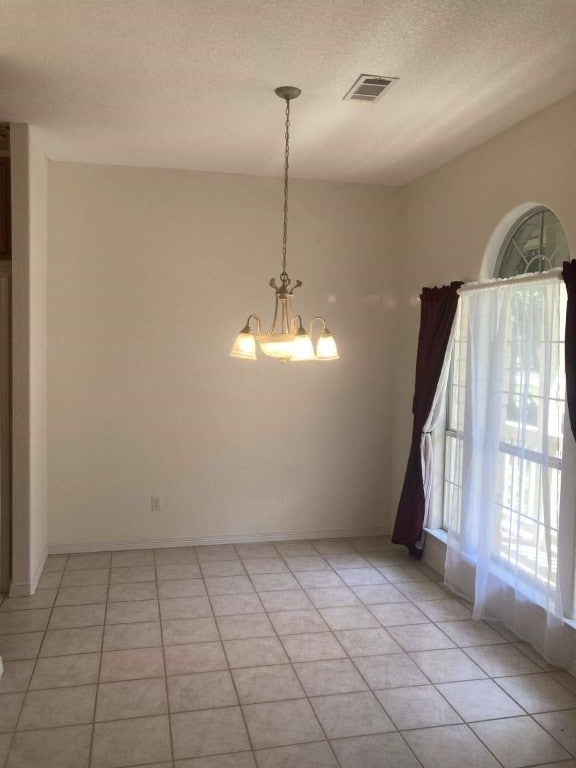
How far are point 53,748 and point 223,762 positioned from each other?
0.72 metres

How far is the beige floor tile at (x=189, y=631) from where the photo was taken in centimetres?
365

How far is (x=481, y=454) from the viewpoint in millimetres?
4094

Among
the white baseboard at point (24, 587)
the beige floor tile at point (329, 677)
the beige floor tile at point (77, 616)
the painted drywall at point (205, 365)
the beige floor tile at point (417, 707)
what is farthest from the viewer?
the painted drywall at point (205, 365)

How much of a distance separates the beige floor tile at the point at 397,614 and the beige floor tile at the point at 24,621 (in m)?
2.02

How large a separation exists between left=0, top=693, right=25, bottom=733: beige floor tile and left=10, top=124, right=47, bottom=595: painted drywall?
120cm

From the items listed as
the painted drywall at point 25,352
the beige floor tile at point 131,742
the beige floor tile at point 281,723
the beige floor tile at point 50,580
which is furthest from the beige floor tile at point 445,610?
the painted drywall at point 25,352

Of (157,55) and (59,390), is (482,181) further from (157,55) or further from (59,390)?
(59,390)

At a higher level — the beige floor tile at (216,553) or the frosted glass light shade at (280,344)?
the frosted glass light shade at (280,344)

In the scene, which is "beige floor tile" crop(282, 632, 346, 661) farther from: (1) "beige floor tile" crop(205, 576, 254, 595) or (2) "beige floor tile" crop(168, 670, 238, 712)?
(1) "beige floor tile" crop(205, 576, 254, 595)

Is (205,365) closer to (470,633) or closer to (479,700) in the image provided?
(470,633)

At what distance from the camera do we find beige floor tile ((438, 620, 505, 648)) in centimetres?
370

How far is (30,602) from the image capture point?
13.4 feet

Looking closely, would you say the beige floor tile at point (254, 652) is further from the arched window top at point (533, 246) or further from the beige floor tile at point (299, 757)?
the arched window top at point (533, 246)

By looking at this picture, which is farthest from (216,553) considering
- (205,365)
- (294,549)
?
(205,365)
